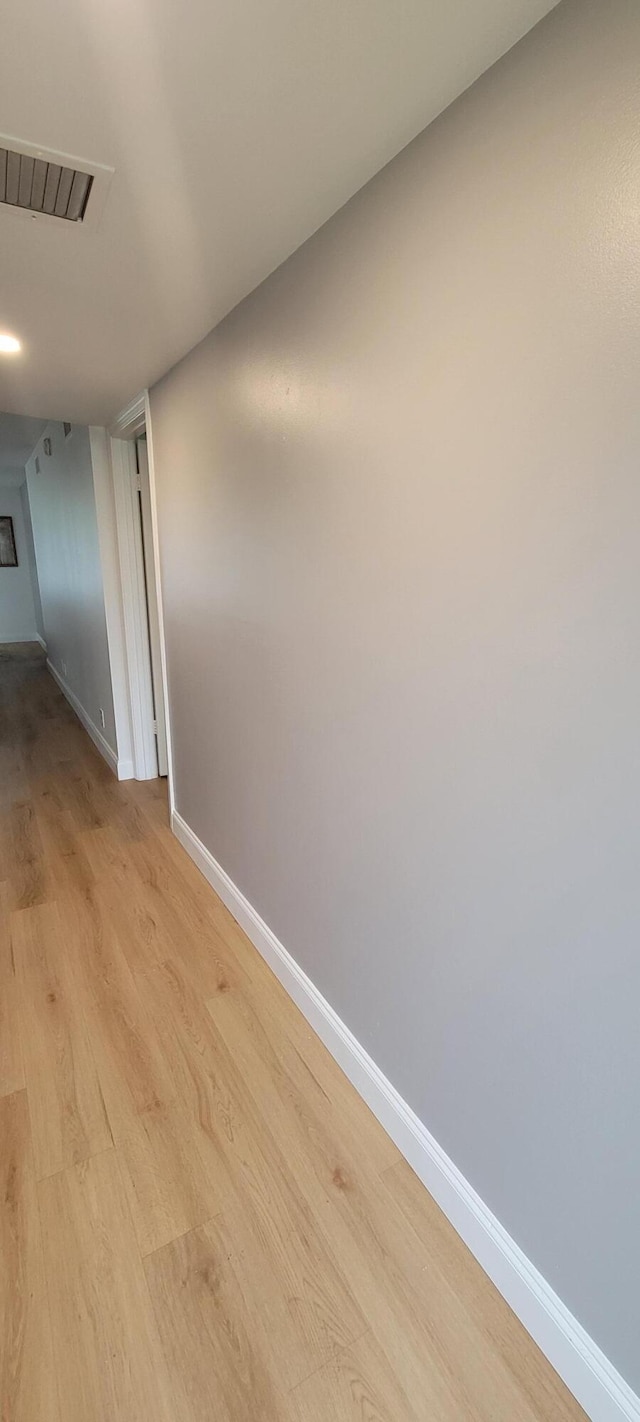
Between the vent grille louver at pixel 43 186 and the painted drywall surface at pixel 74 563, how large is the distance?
2262mm

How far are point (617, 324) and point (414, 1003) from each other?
51.8 inches

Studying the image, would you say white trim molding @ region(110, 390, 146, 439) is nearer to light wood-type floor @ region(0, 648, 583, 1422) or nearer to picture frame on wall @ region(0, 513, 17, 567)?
light wood-type floor @ region(0, 648, 583, 1422)

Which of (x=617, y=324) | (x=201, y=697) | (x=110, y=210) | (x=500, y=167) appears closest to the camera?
Result: (x=617, y=324)

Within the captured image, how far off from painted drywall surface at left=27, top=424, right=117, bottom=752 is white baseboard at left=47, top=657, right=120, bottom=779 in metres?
0.06

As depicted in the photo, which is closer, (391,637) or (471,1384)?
(471,1384)

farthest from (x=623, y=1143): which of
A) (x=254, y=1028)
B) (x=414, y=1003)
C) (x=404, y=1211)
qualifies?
(x=254, y=1028)

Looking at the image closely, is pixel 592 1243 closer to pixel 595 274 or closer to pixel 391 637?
pixel 391 637

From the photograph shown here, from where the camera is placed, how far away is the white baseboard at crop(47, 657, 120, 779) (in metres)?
3.84

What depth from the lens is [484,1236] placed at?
117cm

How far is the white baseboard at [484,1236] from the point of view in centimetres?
97

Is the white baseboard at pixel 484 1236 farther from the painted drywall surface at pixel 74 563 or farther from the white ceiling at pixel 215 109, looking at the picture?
the painted drywall surface at pixel 74 563

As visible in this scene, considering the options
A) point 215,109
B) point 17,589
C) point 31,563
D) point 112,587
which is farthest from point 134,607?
point 17,589

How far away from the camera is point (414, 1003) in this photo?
1.32 meters

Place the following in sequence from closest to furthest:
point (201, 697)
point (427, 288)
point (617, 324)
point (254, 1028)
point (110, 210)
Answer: point (617, 324)
point (427, 288)
point (110, 210)
point (254, 1028)
point (201, 697)
